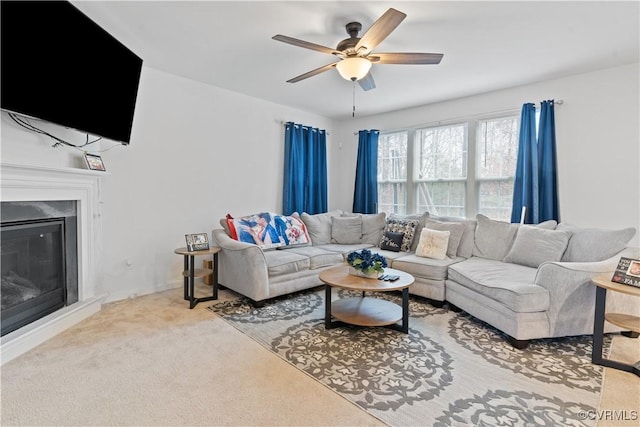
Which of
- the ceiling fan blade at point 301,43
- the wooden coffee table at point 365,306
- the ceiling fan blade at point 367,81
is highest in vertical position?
the ceiling fan blade at point 367,81

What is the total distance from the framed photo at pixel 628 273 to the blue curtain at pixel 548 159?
1611 mm

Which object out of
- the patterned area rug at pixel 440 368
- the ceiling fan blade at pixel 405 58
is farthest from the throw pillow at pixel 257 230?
the ceiling fan blade at pixel 405 58

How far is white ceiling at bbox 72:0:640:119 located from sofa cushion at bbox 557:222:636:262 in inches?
66.2

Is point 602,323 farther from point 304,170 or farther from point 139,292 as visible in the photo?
point 139,292

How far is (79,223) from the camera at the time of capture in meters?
2.96

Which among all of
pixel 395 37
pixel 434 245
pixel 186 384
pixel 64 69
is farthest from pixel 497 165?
pixel 64 69

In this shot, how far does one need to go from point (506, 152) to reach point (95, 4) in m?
→ 4.54

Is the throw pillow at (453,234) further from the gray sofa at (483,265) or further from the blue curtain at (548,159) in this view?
the blue curtain at (548,159)

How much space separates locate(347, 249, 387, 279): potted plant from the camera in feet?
9.16

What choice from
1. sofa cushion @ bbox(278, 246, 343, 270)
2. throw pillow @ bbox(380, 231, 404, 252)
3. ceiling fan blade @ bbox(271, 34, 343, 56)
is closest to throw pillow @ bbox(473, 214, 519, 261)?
throw pillow @ bbox(380, 231, 404, 252)

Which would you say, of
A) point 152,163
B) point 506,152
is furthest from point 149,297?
point 506,152

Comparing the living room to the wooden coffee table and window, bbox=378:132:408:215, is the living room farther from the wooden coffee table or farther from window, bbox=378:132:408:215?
the wooden coffee table

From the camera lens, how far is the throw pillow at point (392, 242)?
4.16m

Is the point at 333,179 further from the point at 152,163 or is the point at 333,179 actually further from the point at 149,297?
the point at 149,297
